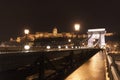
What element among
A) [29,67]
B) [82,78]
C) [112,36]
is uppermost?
[112,36]

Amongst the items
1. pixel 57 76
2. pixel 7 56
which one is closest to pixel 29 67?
pixel 7 56

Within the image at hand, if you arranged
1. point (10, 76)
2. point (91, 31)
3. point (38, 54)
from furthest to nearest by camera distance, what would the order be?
point (91, 31), point (38, 54), point (10, 76)

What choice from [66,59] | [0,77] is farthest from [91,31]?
[0,77]

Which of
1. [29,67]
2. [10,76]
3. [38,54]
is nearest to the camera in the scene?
[10,76]

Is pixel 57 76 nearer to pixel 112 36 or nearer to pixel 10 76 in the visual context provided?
pixel 10 76

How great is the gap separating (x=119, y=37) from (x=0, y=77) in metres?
144

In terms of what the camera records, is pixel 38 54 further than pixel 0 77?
Yes

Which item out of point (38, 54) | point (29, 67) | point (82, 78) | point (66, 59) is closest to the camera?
point (29, 67)

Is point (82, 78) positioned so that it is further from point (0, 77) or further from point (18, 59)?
point (0, 77)

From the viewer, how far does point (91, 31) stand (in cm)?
10931

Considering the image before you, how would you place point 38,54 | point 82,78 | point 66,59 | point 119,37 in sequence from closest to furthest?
point 38,54 → point 82,78 → point 66,59 → point 119,37

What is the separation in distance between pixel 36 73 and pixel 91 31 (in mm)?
104049

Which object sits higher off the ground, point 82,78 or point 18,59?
point 18,59

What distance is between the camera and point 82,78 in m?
8.31
